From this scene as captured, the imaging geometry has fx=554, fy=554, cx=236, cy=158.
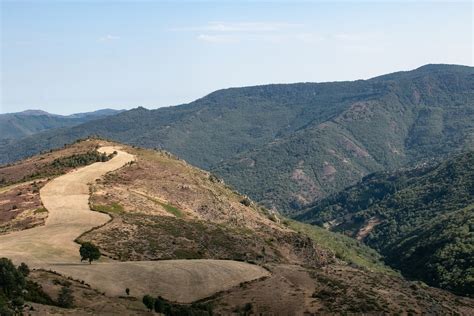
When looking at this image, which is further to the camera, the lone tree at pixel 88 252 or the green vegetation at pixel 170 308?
the lone tree at pixel 88 252

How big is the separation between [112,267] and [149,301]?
13.9 meters

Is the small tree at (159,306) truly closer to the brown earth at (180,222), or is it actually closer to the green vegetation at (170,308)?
the green vegetation at (170,308)

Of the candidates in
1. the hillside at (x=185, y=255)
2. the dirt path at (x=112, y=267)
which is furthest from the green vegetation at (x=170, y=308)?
the dirt path at (x=112, y=267)

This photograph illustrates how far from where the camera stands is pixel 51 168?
158000 mm

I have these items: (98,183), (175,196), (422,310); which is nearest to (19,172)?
(98,183)

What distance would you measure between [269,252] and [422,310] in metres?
41.0

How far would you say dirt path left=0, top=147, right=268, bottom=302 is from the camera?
69.8m

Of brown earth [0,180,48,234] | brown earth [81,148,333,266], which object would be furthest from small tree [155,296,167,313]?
brown earth [0,180,48,234]

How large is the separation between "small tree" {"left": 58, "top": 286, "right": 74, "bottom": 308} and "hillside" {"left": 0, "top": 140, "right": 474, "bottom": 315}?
0.62m

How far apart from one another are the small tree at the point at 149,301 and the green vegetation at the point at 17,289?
34.1 ft

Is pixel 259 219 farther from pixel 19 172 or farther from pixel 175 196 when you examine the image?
pixel 19 172

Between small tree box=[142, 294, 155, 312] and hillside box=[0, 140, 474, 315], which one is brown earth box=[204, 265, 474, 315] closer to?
hillside box=[0, 140, 474, 315]

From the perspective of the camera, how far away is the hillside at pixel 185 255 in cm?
7006

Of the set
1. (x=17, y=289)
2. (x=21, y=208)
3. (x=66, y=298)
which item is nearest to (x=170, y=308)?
(x=66, y=298)
